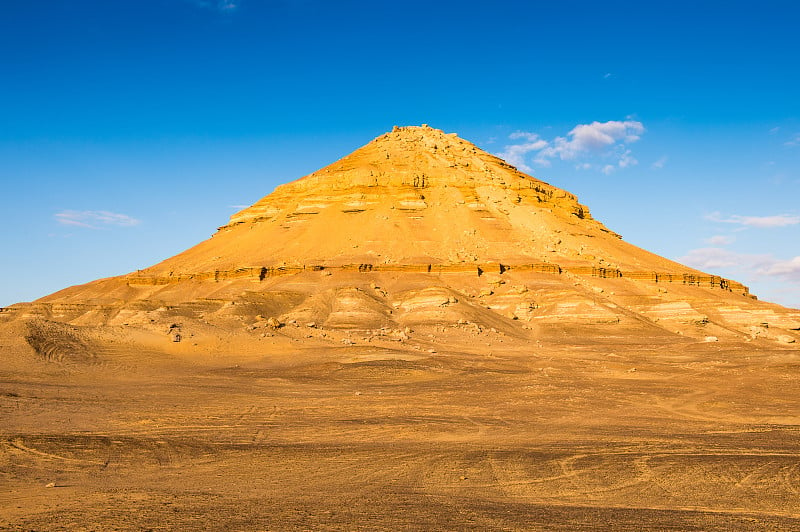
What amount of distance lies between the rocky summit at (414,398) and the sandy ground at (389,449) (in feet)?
0.22

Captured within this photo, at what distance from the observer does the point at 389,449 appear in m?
12.1

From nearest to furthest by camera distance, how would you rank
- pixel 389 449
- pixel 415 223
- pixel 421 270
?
pixel 389 449 → pixel 421 270 → pixel 415 223

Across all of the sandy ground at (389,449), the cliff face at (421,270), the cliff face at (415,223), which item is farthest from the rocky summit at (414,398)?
the cliff face at (415,223)

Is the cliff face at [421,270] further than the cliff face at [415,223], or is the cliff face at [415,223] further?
the cliff face at [415,223]

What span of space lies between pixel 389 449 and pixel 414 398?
721 cm

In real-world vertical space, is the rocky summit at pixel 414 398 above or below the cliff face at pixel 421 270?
below

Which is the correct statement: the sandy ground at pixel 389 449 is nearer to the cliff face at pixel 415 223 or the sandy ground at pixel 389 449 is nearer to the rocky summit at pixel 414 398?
the rocky summit at pixel 414 398

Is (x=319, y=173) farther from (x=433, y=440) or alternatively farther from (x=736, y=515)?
(x=736, y=515)

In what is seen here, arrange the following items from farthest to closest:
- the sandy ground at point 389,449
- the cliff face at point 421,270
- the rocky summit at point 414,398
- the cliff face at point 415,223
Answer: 1. the cliff face at point 415,223
2. the cliff face at point 421,270
3. the rocky summit at point 414,398
4. the sandy ground at point 389,449

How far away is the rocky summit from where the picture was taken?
8.55 metres

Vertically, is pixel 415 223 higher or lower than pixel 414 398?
higher

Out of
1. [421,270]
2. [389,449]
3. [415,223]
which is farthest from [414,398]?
[415,223]

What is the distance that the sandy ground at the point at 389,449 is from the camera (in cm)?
802

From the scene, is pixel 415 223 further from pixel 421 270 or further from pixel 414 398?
pixel 414 398
